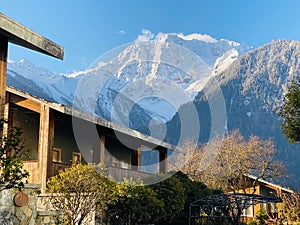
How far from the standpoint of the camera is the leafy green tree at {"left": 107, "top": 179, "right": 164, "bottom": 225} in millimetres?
13945

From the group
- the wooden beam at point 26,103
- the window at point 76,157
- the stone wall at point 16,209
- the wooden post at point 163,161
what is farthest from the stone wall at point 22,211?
the wooden post at point 163,161

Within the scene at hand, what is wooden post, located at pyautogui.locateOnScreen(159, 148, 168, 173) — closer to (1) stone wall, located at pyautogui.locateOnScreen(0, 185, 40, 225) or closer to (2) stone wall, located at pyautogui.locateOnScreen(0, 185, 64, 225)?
(2) stone wall, located at pyautogui.locateOnScreen(0, 185, 64, 225)

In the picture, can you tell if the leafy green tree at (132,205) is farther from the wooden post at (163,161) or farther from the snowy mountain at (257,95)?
the snowy mountain at (257,95)

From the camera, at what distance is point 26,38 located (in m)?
8.24

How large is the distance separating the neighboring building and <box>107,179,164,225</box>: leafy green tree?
4.29 ft

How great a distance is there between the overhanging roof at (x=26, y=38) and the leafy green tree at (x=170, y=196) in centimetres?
875

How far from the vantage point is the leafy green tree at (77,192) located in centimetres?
1116

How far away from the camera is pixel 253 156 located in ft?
125

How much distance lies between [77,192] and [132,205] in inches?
128

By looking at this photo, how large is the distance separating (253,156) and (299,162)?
4883 centimetres

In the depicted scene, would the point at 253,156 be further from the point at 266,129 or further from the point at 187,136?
the point at 266,129

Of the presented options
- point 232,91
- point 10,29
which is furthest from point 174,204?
point 232,91

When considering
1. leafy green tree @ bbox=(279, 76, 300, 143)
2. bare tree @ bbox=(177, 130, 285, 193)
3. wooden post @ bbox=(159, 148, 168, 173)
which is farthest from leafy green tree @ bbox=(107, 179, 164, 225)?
bare tree @ bbox=(177, 130, 285, 193)

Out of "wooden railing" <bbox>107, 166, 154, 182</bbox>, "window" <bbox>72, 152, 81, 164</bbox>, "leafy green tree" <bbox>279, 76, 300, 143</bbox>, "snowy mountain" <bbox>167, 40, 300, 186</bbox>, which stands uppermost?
"snowy mountain" <bbox>167, 40, 300, 186</bbox>
